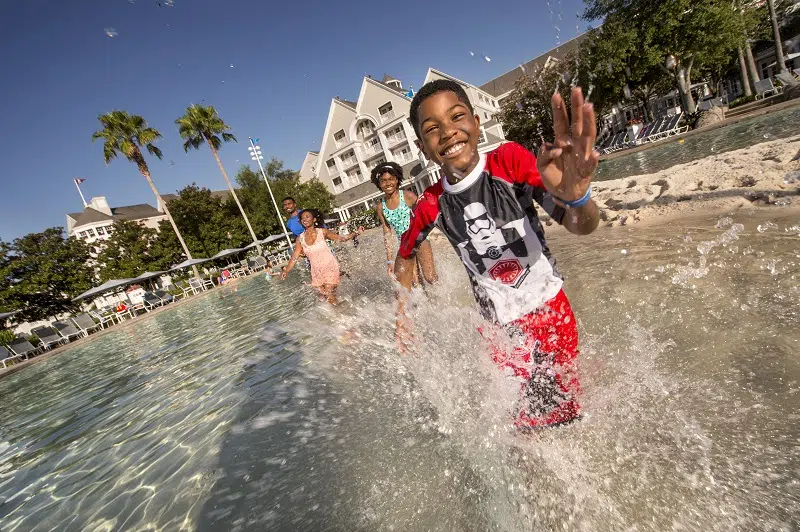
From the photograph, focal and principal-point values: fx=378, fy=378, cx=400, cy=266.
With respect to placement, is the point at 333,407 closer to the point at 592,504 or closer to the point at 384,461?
the point at 384,461

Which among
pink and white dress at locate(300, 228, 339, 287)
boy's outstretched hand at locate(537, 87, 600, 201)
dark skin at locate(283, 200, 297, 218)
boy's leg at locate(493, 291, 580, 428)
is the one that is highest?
dark skin at locate(283, 200, 297, 218)

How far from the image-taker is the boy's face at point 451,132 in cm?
200

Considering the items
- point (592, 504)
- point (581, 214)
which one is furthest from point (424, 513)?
point (581, 214)

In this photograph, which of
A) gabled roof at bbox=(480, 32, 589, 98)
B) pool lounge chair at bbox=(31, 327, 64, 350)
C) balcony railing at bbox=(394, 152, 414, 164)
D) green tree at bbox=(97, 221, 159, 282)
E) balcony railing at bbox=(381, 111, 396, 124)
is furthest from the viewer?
gabled roof at bbox=(480, 32, 589, 98)

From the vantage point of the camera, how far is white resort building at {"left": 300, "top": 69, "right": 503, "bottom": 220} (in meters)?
41.6

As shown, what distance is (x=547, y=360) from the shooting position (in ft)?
6.63

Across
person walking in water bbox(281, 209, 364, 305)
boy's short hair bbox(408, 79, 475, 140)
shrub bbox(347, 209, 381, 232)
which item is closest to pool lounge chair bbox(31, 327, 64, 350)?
person walking in water bbox(281, 209, 364, 305)

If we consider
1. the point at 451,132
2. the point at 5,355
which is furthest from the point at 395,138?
the point at 451,132

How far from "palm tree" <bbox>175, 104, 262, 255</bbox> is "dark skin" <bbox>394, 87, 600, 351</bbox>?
34.0m

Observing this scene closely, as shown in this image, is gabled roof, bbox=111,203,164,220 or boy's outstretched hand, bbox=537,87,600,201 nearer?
boy's outstretched hand, bbox=537,87,600,201

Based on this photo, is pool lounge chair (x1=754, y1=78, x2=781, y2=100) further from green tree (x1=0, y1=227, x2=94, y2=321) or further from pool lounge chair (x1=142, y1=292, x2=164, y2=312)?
green tree (x1=0, y1=227, x2=94, y2=321)

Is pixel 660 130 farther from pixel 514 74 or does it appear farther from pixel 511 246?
pixel 514 74

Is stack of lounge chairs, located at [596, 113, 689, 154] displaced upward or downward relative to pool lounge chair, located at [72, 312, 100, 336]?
downward

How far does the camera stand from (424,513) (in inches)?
86.0
